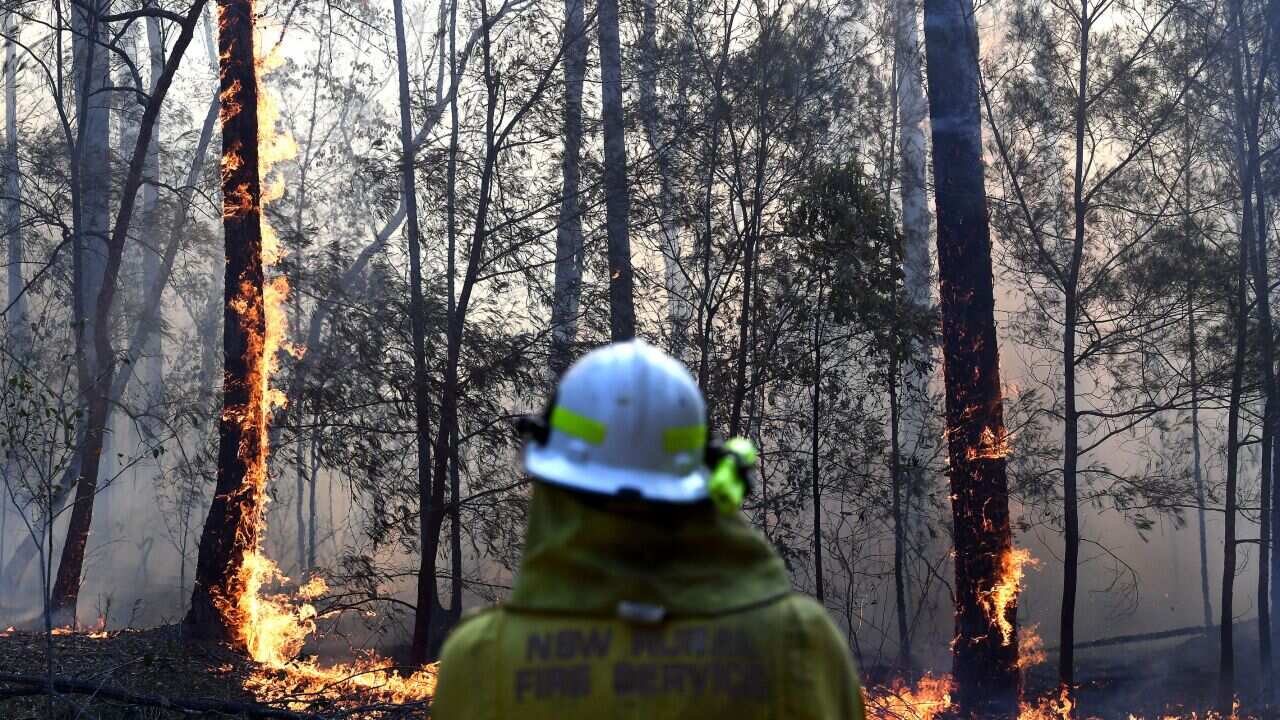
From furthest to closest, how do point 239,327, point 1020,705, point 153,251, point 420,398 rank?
point 153,251
point 1020,705
point 420,398
point 239,327

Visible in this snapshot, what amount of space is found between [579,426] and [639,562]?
222 millimetres

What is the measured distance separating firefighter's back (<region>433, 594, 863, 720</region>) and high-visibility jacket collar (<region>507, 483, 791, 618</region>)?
22 mm

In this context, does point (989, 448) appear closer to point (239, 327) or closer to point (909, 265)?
point (909, 265)

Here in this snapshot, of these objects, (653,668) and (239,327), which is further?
(239,327)

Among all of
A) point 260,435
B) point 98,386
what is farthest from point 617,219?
point 98,386

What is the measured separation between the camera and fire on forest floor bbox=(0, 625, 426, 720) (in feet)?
19.9

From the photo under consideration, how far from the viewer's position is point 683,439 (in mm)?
1613

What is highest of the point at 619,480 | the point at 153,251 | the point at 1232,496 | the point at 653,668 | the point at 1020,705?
the point at 153,251

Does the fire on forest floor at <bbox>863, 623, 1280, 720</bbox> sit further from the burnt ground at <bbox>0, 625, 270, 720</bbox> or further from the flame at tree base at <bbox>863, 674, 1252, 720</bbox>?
the burnt ground at <bbox>0, 625, 270, 720</bbox>

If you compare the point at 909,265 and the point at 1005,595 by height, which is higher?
→ the point at 909,265

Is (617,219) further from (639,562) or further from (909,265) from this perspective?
(639,562)

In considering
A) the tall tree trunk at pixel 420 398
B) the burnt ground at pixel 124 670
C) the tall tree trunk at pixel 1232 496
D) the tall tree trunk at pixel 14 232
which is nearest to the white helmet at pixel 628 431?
the burnt ground at pixel 124 670

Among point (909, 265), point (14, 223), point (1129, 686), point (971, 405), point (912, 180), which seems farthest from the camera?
point (14, 223)

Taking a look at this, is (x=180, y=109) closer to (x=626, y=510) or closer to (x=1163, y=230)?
(x=1163, y=230)
